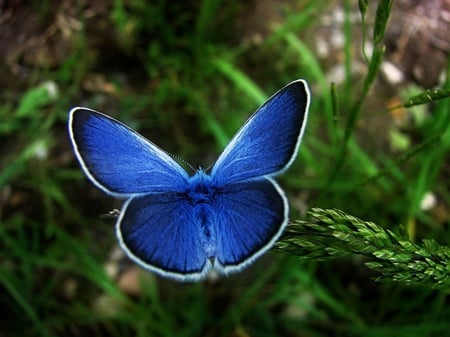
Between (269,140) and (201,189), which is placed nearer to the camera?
(269,140)

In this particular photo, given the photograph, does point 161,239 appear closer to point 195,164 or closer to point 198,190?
point 198,190

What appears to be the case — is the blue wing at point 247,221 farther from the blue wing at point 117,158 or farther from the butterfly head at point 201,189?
the blue wing at point 117,158

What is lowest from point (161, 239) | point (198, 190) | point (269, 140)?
point (161, 239)

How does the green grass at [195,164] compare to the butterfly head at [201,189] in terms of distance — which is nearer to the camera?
the butterfly head at [201,189]

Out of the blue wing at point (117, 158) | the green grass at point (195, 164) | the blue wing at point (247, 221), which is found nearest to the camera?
the blue wing at point (247, 221)

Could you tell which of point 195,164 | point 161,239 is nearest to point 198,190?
point 161,239

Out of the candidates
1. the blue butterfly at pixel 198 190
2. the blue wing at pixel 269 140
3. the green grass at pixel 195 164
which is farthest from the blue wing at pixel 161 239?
the green grass at pixel 195 164

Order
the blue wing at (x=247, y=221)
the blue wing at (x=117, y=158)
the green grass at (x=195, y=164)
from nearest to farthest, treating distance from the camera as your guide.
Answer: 1. the blue wing at (x=247, y=221)
2. the blue wing at (x=117, y=158)
3. the green grass at (x=195, y=164)

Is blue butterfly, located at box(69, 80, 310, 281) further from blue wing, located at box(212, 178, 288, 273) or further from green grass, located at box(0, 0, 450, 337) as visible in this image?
green grass, located at box(0, 0, 450, 337)
